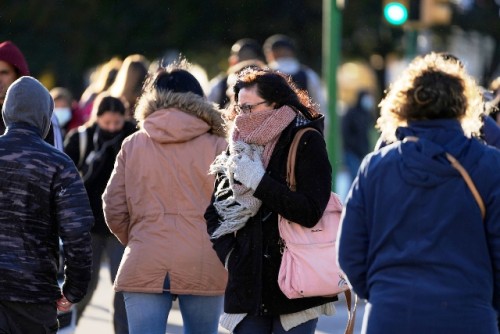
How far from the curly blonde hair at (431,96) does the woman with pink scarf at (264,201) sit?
87 cm

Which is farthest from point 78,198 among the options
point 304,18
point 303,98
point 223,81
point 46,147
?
point 304,18

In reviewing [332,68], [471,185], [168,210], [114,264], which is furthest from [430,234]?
[332,68]

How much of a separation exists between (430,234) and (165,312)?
2.24 meters

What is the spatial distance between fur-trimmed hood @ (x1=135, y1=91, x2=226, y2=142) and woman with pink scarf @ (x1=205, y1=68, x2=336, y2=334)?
0.64 metres

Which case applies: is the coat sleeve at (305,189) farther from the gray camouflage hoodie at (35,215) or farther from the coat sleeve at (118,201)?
the coat sleeve at (118,201)

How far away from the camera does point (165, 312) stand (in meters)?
6.61

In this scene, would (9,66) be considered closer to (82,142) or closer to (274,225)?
(82,142)

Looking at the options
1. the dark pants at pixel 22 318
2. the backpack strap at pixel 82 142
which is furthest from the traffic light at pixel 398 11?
→ the dark pants at pixel 22 318

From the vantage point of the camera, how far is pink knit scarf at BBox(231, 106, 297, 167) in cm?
590

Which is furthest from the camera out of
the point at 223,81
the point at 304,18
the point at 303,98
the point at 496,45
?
the point at 496,45

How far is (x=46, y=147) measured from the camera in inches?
230

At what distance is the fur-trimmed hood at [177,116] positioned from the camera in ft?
21.8

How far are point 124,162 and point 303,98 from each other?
1092 mm

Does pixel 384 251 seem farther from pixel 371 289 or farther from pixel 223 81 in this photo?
pixel 223 81
